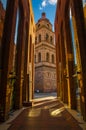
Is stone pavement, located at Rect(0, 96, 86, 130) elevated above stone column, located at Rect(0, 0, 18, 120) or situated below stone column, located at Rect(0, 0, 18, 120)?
below

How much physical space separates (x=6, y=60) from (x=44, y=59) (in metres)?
24.4

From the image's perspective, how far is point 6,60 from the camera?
5098 millimetres

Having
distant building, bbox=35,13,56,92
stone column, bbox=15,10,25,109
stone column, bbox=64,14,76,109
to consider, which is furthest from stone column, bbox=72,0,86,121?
distant building, bbox=35,13,56,92

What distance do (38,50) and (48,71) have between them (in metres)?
5.09

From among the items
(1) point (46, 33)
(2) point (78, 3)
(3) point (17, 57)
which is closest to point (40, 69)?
(1) point (46, 33)

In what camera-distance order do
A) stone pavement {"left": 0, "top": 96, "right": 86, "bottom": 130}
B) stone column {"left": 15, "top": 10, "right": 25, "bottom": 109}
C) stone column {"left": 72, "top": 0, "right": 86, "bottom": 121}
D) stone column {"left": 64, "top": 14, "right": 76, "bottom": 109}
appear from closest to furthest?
stone pavement {"left": 0, "top": 96, "right": 86, "bottom": 130}
stone column {"left": 72, "top": 0, "right": 86, "bottom": 121}
stone column {"left": 64, "top": 14, "right": 76, "bottom": 109}
stone column {"left": 15, "top": 10, "right": 25, "bottom": 109}

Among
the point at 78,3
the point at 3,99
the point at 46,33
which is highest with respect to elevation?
the point at 46,33

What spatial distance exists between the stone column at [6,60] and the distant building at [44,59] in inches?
908

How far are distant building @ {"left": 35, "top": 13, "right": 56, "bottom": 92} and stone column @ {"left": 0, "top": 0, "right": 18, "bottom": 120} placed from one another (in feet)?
75.7

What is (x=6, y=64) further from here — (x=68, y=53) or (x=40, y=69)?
(x=40, y=69)

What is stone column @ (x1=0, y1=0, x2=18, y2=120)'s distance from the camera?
4.82 metres

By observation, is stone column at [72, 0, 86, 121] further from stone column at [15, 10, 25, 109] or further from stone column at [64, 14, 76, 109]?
stone column at [15, 10, 25, 109]

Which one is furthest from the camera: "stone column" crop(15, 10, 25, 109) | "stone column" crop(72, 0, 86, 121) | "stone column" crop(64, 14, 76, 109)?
"stone column" crop(15, 10, 25, 109)

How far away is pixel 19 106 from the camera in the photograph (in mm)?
7227
